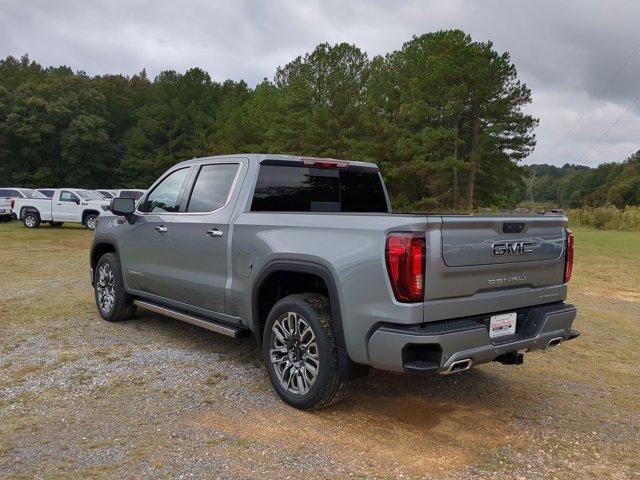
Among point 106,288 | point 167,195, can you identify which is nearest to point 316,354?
point 167,195

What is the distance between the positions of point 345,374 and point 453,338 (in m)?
0.82

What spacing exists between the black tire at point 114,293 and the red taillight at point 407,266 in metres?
4.05

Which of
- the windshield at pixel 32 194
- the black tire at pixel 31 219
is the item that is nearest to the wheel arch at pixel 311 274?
the black tire at pixel 31 219

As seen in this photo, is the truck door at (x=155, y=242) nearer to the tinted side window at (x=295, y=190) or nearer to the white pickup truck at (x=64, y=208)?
the tinted side window at (x=295, y=190)

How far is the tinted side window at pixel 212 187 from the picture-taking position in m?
5.15

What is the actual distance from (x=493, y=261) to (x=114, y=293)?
4.56 m

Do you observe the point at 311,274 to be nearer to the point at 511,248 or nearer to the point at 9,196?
the point at 511,248

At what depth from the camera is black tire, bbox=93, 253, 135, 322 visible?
6.53m

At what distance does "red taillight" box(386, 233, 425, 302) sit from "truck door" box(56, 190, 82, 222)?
875 inches

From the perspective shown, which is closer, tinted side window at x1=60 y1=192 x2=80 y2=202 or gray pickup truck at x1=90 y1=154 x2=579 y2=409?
gray pickup truck at x1=90 y1=154 x2=579 y2=409

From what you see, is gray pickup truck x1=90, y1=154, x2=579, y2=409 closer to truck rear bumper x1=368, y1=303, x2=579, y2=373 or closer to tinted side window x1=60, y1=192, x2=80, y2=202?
truck rear bumper x1=368, y1=303, x2=579, y2=373

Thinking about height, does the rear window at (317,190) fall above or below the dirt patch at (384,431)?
above

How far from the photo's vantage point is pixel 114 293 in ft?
21.7

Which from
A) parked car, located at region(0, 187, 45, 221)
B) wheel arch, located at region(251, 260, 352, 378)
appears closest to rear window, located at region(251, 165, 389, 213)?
wheel arch, located at region(251, 260, 352, 378)
